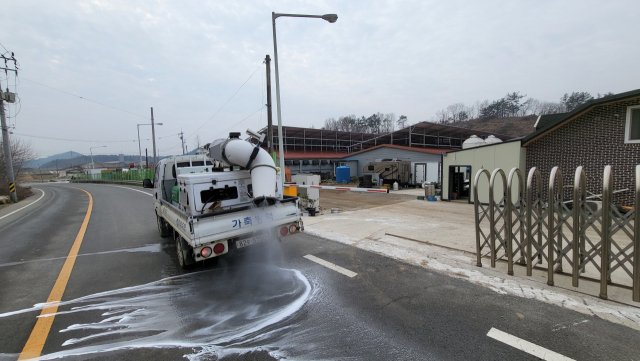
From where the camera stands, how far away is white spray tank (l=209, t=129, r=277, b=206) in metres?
4.65

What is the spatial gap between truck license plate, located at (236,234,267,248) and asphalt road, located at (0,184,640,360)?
58 cm

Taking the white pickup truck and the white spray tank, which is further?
the white spray tank

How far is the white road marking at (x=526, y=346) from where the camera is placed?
2.62m

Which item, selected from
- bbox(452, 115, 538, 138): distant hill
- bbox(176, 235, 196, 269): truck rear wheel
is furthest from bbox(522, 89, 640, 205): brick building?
bbox(452, 115, 538, 138): distant hill

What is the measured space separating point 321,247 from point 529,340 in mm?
4066

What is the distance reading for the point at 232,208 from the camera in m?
4.61

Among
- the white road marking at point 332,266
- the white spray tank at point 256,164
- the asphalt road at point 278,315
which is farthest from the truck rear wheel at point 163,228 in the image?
the white road marking at point 332,266

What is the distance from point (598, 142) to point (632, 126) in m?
0.88

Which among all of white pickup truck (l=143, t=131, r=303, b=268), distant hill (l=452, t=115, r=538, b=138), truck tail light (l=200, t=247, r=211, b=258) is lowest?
truck tail light (l=200, t=247, r=211, b=258)

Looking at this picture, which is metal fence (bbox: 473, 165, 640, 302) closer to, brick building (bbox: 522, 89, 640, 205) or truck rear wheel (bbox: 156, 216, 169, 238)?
brick building (bbox: 522, 89, 640, 205)

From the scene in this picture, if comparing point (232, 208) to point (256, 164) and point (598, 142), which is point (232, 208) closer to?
point (256, 164)

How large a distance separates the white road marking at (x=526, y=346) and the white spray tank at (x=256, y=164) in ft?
11.6

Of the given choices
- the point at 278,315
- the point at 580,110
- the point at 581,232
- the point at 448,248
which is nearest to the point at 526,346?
the point at 581,232

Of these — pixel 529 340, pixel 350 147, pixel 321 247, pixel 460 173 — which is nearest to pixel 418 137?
pixel 350 147
